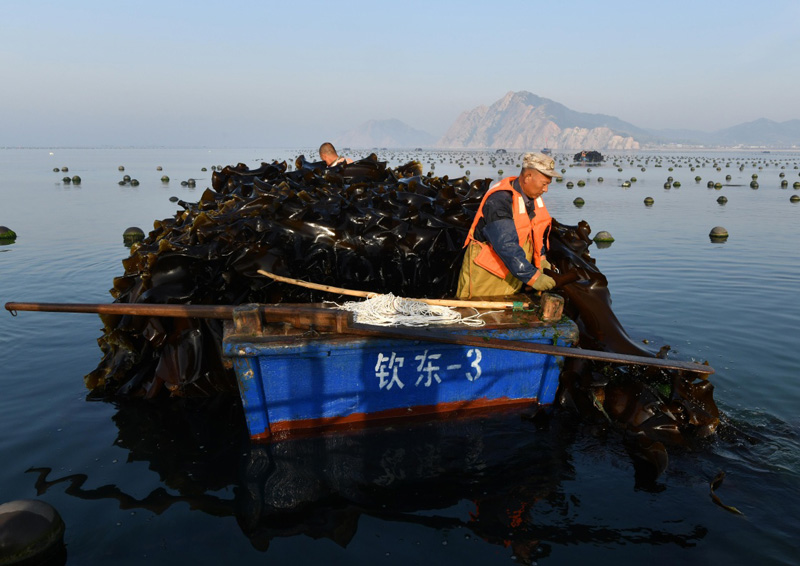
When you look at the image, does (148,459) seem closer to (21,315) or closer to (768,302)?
(21,315)

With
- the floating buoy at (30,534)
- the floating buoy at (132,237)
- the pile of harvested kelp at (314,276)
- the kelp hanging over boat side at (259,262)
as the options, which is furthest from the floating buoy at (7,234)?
the floating buoy at (30,534)

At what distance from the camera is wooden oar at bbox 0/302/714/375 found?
436cm

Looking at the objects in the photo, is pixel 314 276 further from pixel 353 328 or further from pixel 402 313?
pixel 353 328

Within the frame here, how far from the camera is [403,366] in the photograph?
4.72 m

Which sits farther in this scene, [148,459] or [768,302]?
[768,302]

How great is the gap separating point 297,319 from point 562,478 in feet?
9.25

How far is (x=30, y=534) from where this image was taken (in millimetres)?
3520

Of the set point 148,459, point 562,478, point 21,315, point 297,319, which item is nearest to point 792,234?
point 562,478

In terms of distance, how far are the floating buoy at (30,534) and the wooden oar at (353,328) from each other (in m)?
1.67

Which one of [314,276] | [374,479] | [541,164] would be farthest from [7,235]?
[541,164]

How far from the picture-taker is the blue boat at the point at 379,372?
441 centimetres

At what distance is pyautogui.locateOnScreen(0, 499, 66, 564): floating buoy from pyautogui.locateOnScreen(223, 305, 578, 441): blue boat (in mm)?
1600

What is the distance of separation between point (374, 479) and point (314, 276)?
107 inches

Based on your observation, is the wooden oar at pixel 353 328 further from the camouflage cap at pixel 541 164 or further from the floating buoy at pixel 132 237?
the floating buoy at pixel 132 237
